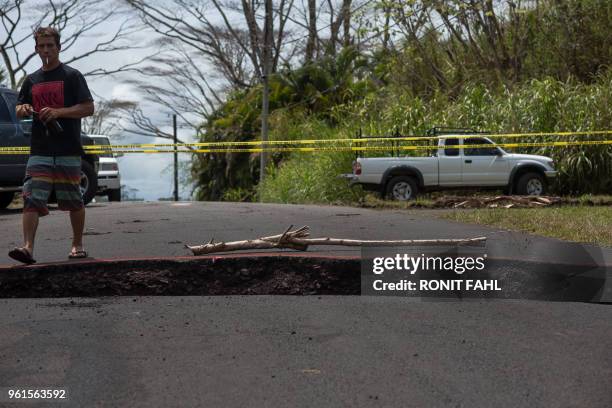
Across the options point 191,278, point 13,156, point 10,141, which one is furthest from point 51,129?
point 10,141

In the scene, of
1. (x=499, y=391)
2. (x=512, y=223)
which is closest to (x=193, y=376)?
(x=499, y=391)

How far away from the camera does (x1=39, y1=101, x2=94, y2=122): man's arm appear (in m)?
7.55

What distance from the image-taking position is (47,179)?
25.6 ft

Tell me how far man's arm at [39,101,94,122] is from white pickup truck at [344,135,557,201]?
11866 millimetres

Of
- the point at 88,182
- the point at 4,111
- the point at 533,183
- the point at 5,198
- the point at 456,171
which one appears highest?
the point at 4,111

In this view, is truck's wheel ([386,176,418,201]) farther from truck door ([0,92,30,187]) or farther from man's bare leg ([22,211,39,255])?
man's bare leg ([22,211,39,255])

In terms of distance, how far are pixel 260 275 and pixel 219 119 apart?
25.0m

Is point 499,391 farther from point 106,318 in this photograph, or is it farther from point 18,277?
point 18,277

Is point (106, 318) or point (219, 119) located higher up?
point (219, 119)

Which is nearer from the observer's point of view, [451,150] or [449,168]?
[449,168]

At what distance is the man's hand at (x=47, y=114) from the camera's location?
753 centimetres

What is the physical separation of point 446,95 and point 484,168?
5.43 meters

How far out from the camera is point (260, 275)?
750cm

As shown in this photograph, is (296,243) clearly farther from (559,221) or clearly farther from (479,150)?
(479,150)
